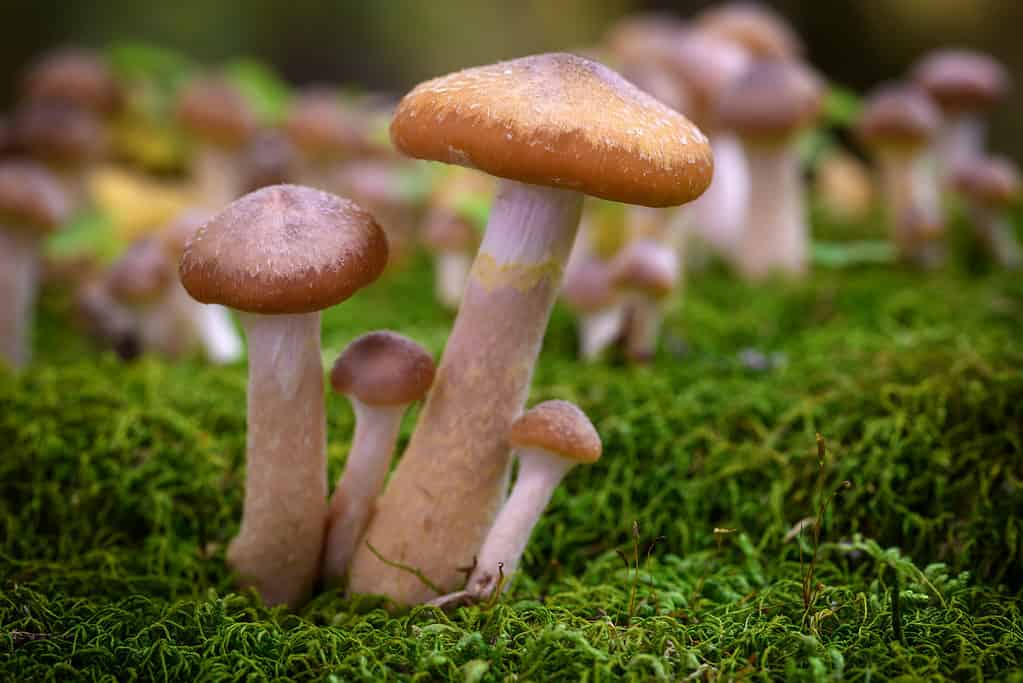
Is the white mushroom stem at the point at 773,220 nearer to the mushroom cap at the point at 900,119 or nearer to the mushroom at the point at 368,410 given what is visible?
the mushroom cap at the point at 900,119

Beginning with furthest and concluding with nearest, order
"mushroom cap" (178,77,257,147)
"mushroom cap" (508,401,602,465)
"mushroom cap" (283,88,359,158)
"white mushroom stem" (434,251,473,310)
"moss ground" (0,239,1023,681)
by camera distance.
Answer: "mushroom cap" (283,88,359,158)
"mushroom cap" (178,77,257,147)
"white mushroom stem" (434,251,473,310)
"mushroom cap" (508,401,602,465)
"moss ground" (0,239,1023,681)

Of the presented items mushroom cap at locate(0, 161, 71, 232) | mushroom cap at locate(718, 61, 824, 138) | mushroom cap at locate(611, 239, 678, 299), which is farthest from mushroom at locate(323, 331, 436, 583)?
mushroom cap at locate(718, 61, 824, 138)

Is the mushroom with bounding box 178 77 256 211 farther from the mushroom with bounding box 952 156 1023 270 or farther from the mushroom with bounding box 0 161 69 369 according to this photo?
the mushroom with bounding box 952 156 1023 270

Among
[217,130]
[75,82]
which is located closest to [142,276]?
[217,130]

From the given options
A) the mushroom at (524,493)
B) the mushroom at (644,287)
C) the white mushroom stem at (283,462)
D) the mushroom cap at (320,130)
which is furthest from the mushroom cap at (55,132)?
the mushroom at (524,493)

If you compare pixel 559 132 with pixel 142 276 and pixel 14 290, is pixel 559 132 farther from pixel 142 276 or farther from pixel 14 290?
pixel 14 290

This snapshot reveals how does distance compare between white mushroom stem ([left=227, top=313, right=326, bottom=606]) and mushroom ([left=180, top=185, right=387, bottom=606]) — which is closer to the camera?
mushroom ([left=180, top=185, right=387, bottom=606])
